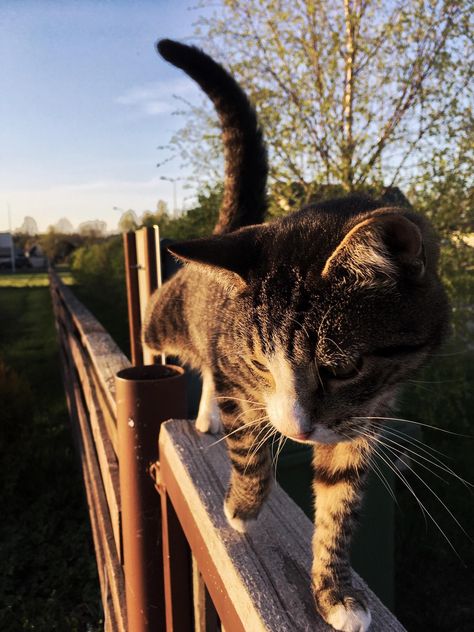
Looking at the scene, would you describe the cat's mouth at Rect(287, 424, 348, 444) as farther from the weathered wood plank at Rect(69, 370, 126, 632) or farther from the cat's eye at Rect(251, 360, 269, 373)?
the weathered wood plank at Rect(69, 370, 126, 632)

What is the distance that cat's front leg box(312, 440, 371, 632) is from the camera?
725 millimetres

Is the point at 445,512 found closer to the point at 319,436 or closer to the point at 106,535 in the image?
the point at 106,535

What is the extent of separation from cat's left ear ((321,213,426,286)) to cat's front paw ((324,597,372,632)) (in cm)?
53

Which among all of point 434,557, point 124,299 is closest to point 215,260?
point 434,557

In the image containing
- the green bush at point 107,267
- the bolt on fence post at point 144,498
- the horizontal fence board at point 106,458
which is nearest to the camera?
the bolt on fence post at point 144,498

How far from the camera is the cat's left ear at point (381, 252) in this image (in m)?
0.76

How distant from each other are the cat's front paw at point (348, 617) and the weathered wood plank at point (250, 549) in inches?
0.7

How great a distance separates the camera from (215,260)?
1018 mm

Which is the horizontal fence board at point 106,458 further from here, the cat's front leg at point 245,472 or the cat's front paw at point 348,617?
the cat's front paw at point 348,617

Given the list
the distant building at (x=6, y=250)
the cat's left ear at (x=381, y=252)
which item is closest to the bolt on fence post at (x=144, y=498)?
the cat's left ear at (x=381, y=252)

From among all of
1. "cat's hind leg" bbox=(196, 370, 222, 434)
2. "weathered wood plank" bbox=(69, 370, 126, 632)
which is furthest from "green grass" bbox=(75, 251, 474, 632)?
"weathered wood plank" bbox=(69, 370, 126, 632)

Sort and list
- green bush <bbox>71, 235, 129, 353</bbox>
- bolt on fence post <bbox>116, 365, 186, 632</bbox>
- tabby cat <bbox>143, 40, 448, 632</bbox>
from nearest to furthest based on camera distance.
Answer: tabby cat <bbox>143, 40, 448, 632</bbox>, bolt on fence post <bbox>116, 365, 186, 632</bbox>, green bush <bbox>71, 235, 129, 353</bbox>

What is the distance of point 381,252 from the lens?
0.84 metres

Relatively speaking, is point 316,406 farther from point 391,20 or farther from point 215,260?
point 391,20
